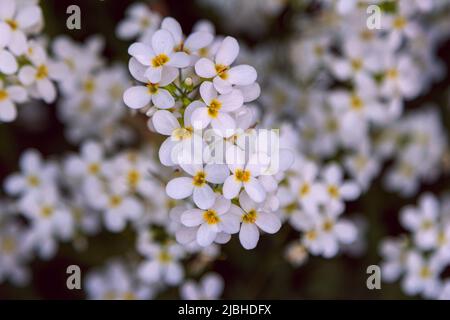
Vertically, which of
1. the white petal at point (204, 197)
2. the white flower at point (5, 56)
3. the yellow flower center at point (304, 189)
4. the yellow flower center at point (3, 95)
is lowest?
the white petal at point (204, 197)

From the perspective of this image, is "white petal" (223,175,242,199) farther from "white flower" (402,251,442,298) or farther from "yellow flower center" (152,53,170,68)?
"white flower" (402,251,442,298)

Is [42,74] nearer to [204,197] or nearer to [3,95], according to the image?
[3,95]

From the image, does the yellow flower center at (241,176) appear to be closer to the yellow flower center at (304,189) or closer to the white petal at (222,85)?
the white petal at (222,85)

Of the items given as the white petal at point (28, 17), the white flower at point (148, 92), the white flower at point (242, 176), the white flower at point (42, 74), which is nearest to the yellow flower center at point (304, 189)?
the white flower at point (242, 176)

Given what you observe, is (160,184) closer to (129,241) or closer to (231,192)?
(129,241)

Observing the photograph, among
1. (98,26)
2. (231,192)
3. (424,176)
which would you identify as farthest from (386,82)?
(98,26)

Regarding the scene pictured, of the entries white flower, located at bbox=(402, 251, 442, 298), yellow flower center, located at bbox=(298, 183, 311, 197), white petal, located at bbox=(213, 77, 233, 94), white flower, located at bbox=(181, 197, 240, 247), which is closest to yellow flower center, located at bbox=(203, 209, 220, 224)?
white flower, located at bbox=(181, 197, 240, 247)
